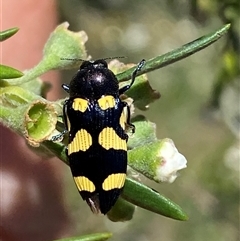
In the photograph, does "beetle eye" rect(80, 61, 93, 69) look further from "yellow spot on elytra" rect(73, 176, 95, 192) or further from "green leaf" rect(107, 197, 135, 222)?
"green leaf" rect(107, 197, 135, 222)

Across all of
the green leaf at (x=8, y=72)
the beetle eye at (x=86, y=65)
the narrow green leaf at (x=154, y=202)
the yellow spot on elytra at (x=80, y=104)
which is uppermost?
the beetle eye at (x=86, y=65)

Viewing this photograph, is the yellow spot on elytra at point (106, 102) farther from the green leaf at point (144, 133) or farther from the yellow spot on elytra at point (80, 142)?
the green leaf at point (144, 133)

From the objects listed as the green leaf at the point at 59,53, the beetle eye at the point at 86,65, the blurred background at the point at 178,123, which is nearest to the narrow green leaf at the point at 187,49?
the green leaf at the point at 59,53

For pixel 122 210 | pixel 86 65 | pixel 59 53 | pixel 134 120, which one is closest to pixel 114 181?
pixel 122 210

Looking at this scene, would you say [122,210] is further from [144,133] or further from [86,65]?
[86,65]

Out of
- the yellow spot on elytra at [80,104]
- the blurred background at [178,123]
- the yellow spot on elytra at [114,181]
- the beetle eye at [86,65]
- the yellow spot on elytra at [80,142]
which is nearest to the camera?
the yellow spot on elytra at [114,181]

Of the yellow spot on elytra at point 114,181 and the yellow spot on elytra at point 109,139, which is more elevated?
the yellow spot on elytra at point 109,139

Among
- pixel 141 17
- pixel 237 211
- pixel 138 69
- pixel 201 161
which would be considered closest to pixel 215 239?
pixel 237 211
